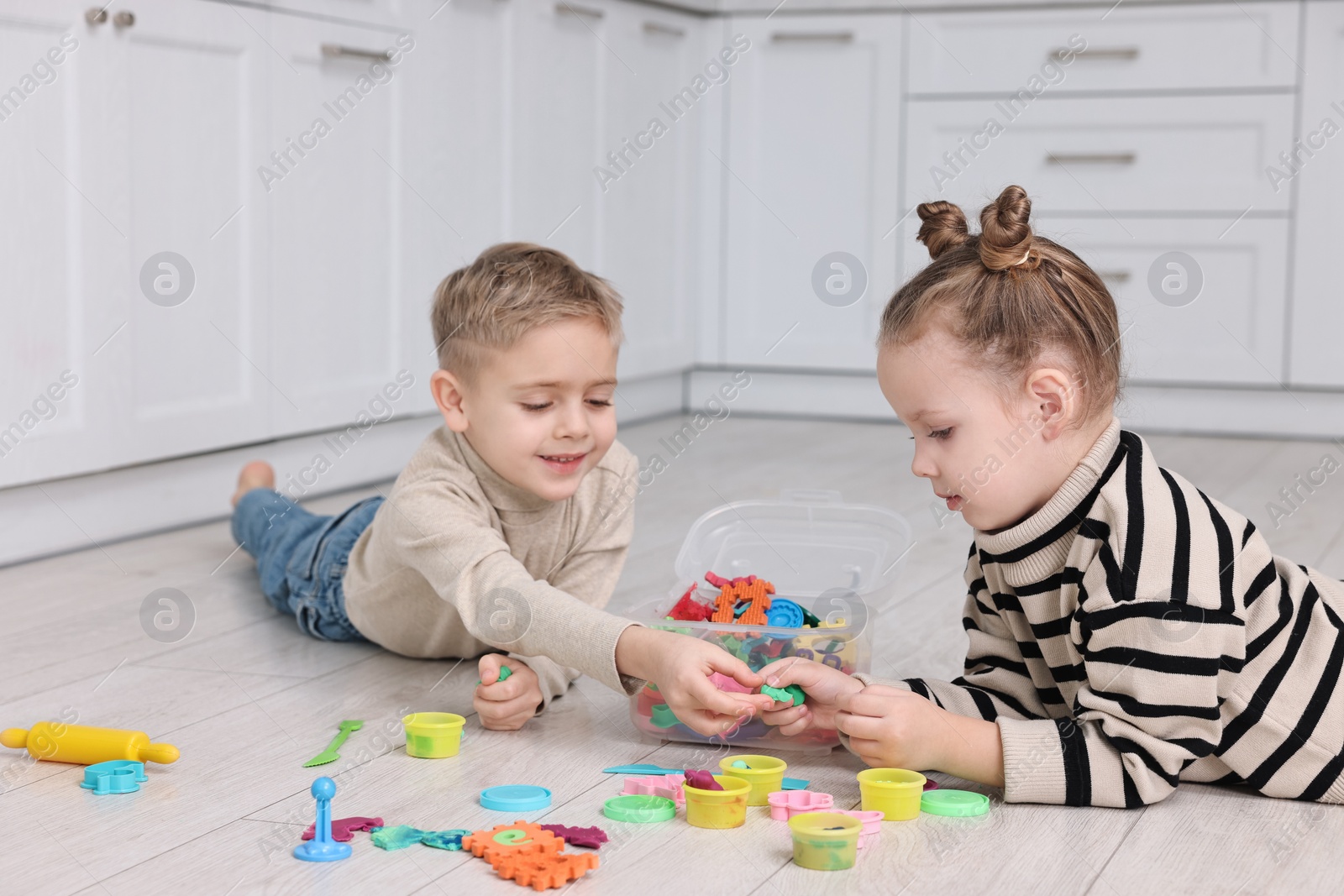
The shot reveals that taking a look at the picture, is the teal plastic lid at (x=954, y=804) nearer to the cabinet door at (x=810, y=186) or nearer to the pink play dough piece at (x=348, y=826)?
the pink play dough piece at (x=348, y=826)

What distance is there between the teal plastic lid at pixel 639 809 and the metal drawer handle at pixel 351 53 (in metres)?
1.40

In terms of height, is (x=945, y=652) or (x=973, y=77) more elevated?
(x=973, y=77)

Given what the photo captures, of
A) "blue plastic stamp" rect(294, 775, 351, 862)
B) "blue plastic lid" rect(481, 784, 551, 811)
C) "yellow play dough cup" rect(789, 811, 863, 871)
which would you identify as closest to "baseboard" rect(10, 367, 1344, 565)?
"yellow play dough cup" rect(789, 811, 863, 871)

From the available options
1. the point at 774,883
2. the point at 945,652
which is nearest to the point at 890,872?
the point at 774,883

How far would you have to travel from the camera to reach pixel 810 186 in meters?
3.01

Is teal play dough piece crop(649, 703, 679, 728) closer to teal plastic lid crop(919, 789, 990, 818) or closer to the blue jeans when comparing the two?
teal plastic lid crop(919, 789, 990, 818)

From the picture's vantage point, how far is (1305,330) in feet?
9.00

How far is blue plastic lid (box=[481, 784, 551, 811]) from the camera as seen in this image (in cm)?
94

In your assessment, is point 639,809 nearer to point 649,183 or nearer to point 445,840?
point 445,840

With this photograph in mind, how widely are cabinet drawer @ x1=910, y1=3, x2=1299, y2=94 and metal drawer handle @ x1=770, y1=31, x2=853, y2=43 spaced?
0.14 m

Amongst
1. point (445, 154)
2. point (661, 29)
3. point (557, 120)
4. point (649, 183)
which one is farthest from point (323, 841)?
point (661, 29)

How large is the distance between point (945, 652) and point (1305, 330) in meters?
1.76

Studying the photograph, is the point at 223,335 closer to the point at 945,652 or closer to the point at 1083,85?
the point at 945,652

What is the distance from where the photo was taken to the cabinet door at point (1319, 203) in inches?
105
